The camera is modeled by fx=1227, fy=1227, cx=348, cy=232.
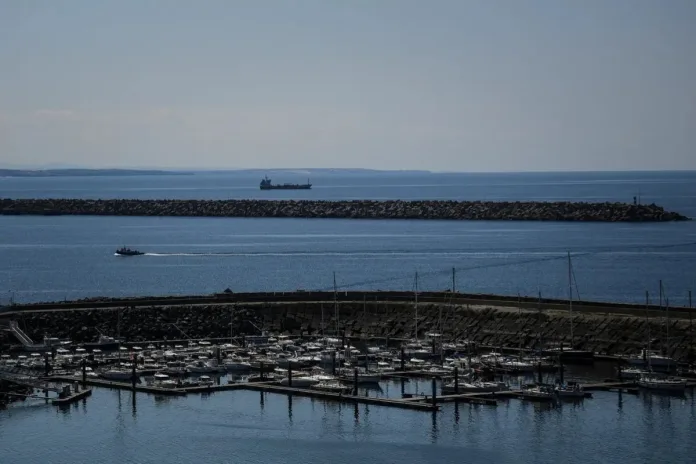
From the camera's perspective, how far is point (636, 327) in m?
57.9

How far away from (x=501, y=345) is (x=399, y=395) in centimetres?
1090

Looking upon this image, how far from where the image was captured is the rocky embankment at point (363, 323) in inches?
2314

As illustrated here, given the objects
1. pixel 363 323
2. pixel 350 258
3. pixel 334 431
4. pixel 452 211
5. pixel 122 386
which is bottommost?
pixel 334 431

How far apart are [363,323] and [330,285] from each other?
30275mm

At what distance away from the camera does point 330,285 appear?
95.5 metres

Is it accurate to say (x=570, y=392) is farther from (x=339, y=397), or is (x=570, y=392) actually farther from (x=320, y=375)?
(x=320, y=375)

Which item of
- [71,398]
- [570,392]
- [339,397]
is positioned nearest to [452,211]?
[570,392]

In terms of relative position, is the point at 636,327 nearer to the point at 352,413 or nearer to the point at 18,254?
A: the point at 352,413

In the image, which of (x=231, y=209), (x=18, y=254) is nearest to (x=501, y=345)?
(x=18, y=254)

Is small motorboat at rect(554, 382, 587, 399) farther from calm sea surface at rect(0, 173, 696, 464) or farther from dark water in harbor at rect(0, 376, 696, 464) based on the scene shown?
calm sea surface at rect(0, 173, 696, 464)

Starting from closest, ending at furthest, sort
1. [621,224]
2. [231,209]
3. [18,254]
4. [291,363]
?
[291,363], [18,254], [621,224], [231,209]

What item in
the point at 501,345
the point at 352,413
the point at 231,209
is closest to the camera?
the point at 352,413

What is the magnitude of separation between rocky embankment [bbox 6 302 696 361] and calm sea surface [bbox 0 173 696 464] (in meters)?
5.42

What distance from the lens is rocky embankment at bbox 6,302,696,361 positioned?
58.8 metres
